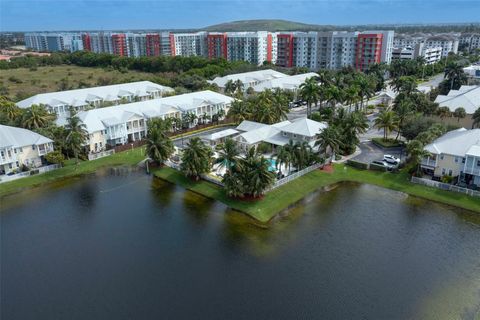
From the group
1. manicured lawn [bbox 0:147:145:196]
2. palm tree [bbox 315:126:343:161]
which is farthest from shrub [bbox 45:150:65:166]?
palm tree [bbox 315:126:343:161]

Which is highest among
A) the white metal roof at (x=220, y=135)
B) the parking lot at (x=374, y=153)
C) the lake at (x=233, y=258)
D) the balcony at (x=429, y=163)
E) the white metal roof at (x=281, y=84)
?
the white metal roof at (x=281, y=84)

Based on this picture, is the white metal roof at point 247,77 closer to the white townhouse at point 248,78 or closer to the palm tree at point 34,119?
the white townhouse at point 248,78

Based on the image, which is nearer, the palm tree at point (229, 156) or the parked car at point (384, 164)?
the palm tree at point (229, 156)

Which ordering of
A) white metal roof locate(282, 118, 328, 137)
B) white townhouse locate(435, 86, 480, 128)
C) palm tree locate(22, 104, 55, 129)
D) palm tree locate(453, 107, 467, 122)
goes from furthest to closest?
white townhouse locate(435, 86, 480, 128)
palm tree locate(453, 107, 467, 122)
palm tree locate(22, 104, 55, 129)
white metal roof locate(282, 118, 328, 137)

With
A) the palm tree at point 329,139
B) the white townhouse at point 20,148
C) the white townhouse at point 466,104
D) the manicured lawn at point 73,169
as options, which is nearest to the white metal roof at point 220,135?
the manicured lawn at point 73,169

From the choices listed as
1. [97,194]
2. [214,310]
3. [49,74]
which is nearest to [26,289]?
[214,310]

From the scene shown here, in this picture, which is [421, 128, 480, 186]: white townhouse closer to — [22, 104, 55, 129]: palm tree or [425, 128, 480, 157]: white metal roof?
[425, 128, 480, 157]: white metal roof

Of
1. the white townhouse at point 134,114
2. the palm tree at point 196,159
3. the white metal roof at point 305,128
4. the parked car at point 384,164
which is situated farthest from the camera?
the white townhouse at point 134,114
